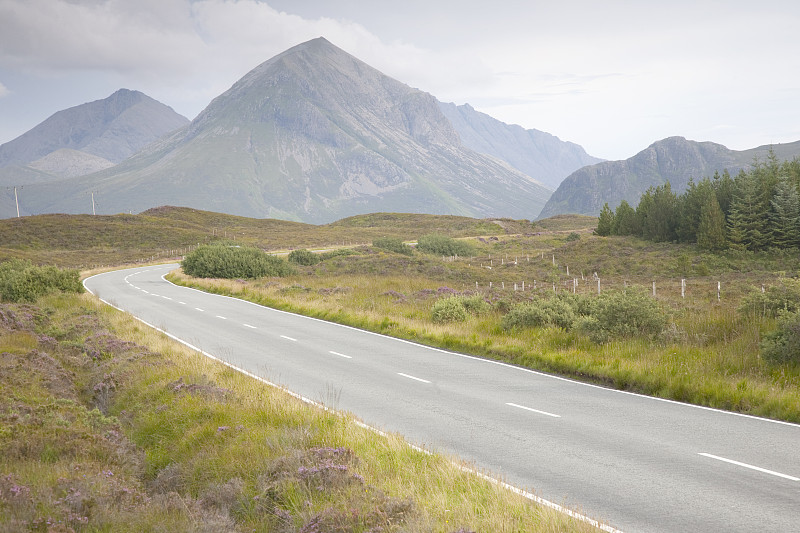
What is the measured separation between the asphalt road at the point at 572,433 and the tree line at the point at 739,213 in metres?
44.6

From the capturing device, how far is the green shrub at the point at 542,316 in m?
16.0

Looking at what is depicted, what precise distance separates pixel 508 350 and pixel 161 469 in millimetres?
9390

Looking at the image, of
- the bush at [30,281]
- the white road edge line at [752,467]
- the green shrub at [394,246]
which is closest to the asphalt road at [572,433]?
the white road edge line at [752,467]

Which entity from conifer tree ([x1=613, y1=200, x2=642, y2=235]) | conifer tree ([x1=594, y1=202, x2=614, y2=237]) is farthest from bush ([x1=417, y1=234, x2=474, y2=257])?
conifer tree ([x1=594, y1=202, x2=614, y2=237])

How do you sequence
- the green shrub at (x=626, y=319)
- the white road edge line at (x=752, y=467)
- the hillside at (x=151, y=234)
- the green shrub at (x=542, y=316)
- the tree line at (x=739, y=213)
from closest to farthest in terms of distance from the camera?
the white road edge line at (x=752, y=467) < the green shrub at (x=626, y=319) < the green shrub at (x=542, y=316) < the tree line at (x=739, y=213) < the hillside at (x=151, y=234)

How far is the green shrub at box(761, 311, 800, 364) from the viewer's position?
10164 mm

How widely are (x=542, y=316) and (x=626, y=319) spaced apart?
261 centimetres

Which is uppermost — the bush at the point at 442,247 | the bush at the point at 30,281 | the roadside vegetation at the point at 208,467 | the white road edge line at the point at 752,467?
the bush at the point at 30,281

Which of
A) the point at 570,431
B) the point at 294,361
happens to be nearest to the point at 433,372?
the point at 294,361

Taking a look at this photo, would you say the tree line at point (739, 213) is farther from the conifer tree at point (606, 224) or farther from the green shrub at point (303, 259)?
the green shrub at point (303, 259)

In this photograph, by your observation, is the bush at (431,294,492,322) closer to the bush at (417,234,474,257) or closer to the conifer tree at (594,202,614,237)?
the bush at (417,234,474,257)

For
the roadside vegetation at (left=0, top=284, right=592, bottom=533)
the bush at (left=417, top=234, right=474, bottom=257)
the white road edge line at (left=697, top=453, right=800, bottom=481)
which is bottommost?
the bush at (left=417, top=234, right=474, bottom=257)

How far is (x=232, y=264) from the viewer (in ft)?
133

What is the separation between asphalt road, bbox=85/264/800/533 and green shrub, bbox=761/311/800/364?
2.16 metres
